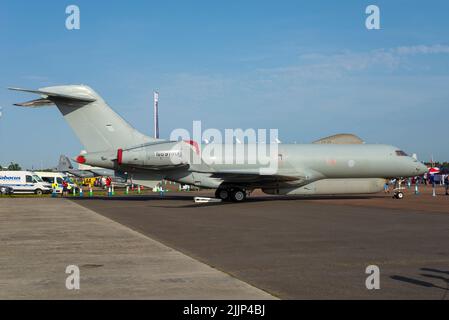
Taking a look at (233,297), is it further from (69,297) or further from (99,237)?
(99,237)

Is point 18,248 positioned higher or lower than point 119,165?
lower

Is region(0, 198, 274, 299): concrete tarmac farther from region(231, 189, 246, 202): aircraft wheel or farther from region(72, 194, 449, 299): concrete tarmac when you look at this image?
region(231, 189, 246, 202): aircraft wheel

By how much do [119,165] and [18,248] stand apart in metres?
16.2

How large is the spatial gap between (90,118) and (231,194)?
869cm

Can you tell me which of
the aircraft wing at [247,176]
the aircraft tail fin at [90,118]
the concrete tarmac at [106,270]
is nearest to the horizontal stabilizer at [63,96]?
the aircraft tail fin at [90,118]

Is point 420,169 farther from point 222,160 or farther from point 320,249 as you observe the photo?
point 320,249

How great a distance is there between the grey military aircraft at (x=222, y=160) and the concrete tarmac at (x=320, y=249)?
8.30 m

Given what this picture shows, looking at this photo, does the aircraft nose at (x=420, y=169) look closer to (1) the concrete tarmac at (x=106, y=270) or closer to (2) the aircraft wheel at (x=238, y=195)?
(2) the aircraft wheel at (x=238, y=195)

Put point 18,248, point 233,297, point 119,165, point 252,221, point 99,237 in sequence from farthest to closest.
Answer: point 119,165
point 252,221
point 99,237
point 18,248
point 233,297

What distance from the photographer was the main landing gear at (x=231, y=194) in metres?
28.0

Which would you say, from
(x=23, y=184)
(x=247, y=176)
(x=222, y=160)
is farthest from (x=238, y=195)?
(x=23, y=184)

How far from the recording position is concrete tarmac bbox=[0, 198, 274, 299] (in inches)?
250

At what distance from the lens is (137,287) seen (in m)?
6.68
